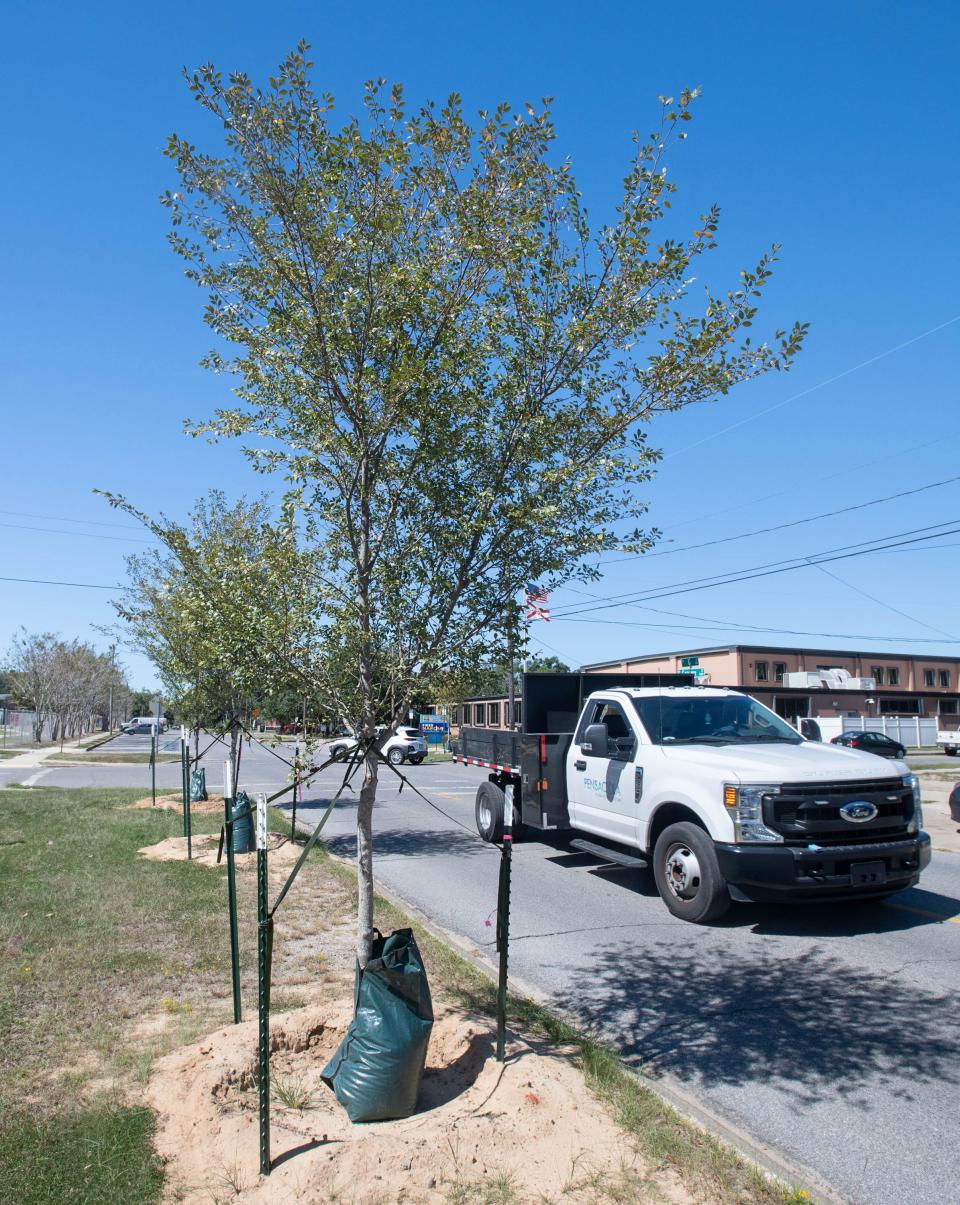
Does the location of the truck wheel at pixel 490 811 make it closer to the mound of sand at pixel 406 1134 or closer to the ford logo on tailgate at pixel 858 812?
the ford logo on tailgate at pixel 858 812

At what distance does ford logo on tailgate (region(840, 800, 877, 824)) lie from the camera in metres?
7.43

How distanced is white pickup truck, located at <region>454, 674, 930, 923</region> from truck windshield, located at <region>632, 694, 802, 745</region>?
1 cm

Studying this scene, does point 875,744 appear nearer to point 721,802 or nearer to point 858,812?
point 858,812

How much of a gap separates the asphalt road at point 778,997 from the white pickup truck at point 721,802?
504mm

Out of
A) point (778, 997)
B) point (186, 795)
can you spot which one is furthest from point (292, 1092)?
point (186, 795)

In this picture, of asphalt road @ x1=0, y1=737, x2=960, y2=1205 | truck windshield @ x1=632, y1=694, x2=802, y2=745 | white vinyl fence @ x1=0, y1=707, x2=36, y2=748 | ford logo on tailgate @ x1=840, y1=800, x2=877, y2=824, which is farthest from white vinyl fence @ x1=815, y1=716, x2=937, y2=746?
white vinyl fence @ x1=0, y1=707, x2=36, y2=748

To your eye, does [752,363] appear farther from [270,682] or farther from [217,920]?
[217,920]

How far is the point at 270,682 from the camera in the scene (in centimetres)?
499

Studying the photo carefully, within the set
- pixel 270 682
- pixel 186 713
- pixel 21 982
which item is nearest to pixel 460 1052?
pixel 270 682

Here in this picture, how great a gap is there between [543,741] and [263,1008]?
7.24 metres

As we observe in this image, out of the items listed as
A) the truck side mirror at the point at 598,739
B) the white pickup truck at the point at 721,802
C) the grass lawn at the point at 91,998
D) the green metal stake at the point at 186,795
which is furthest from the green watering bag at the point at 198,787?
the truck side mirror at the point at 598,739

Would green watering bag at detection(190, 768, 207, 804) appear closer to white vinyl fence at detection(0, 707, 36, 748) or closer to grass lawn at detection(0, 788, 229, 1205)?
grass lawn at detection(0, 788, 229, 1205)

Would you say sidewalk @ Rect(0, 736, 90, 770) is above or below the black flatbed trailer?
below

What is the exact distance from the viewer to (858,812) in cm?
748
